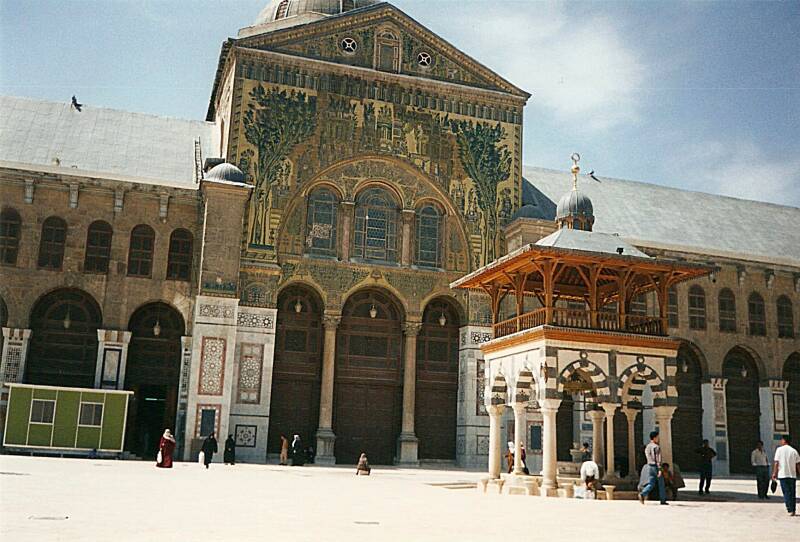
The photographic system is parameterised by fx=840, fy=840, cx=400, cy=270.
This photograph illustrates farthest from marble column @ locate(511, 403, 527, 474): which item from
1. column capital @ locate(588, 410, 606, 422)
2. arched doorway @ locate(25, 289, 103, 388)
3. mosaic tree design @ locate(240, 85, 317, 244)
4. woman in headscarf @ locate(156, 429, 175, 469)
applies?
arched doorway @ locate(25, 289, 103, 388)

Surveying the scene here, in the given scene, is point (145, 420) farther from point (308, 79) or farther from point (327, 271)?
point (308, 79)

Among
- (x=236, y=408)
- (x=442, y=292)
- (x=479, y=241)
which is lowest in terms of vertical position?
(x=236, y=408)

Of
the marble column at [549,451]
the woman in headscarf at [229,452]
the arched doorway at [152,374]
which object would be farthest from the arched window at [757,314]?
the arched doorway at [152,374]

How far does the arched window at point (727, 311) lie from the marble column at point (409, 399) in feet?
45.7

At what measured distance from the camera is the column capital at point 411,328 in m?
31.1

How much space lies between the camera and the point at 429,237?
3231cm

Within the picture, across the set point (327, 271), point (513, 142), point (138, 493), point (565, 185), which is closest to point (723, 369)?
point (565, 185)

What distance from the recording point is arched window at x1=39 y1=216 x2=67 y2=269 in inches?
1126

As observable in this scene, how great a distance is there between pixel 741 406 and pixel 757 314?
13.4 ft

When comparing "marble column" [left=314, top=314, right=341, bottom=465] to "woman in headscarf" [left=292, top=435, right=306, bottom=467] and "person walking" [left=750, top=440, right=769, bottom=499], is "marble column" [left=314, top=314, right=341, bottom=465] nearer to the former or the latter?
"woman in headscarf" [left=292, top=435, right=306, bottom=467]

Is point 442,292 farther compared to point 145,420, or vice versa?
point 442,292

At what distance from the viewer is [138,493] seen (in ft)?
46.6

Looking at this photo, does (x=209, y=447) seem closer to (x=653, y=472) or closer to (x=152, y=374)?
(x=152, y=374)

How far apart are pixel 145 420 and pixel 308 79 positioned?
13.8 metres
